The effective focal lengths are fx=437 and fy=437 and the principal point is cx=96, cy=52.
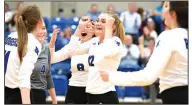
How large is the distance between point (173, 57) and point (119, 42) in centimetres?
124

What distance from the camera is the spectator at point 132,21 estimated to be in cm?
1010

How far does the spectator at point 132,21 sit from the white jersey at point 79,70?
5001 mm

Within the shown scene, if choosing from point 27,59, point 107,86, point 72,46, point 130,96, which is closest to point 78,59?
point 72,46

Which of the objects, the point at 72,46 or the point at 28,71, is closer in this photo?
the point at 28,71

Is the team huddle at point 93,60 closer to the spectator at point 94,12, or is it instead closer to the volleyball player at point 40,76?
the volleyball player at point 40,76

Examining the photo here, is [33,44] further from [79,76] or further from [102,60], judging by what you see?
[79,76]

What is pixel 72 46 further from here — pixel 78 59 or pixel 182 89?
pixel 182 89

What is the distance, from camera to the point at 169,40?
9.95ft

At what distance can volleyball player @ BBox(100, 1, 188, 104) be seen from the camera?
9.78 ft

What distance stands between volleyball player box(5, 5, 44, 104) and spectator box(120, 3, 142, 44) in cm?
602

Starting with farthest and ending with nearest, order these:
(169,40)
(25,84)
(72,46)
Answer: (72,46) < (25,84) < (169,40)

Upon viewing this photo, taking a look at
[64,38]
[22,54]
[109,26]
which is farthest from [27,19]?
[64,38]

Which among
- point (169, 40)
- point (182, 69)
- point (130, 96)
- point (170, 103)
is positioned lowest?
point (130, 96)

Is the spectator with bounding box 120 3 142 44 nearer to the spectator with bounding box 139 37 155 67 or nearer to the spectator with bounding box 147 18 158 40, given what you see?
the spectator with bounding box 147 18 158 40
